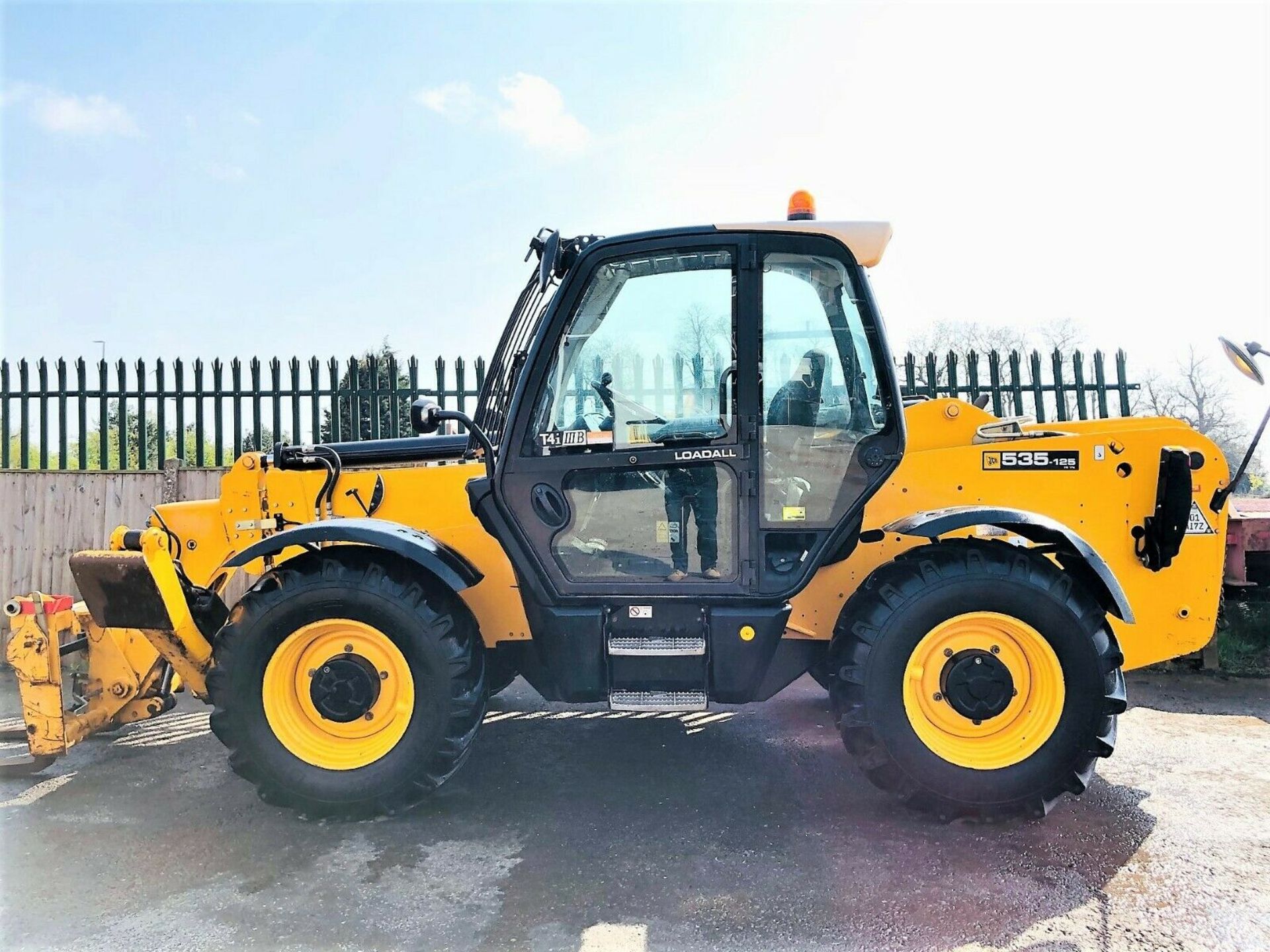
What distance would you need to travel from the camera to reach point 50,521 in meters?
7.12

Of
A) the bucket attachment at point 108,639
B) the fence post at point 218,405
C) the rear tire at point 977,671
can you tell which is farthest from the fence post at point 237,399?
the rear tire at point 977,671

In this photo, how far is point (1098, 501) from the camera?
3.93 m

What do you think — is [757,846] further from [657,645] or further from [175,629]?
[175,629]

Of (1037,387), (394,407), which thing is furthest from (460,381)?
(1037,387)

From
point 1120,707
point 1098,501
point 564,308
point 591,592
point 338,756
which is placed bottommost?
point 338,756

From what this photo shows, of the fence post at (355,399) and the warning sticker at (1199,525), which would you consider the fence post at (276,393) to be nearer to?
the fence post at (355,399)

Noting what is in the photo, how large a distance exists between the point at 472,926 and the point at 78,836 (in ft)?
6.53

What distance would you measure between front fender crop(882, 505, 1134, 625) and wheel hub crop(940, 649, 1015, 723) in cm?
54

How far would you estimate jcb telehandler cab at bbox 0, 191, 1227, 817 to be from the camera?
3541 mm

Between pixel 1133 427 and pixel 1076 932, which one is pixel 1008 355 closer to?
pixel 1133 427

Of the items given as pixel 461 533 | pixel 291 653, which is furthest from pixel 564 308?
pixel 291 653

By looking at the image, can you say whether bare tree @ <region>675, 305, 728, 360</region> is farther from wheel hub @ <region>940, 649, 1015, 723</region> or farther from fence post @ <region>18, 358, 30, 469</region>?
fence post @ <region>18, 358, 30, 469</region>

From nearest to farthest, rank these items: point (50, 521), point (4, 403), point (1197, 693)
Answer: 1. point (1197, 693)
2. point (50, 521)
3. point (4, 403)

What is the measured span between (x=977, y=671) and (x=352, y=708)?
8.94 feet
